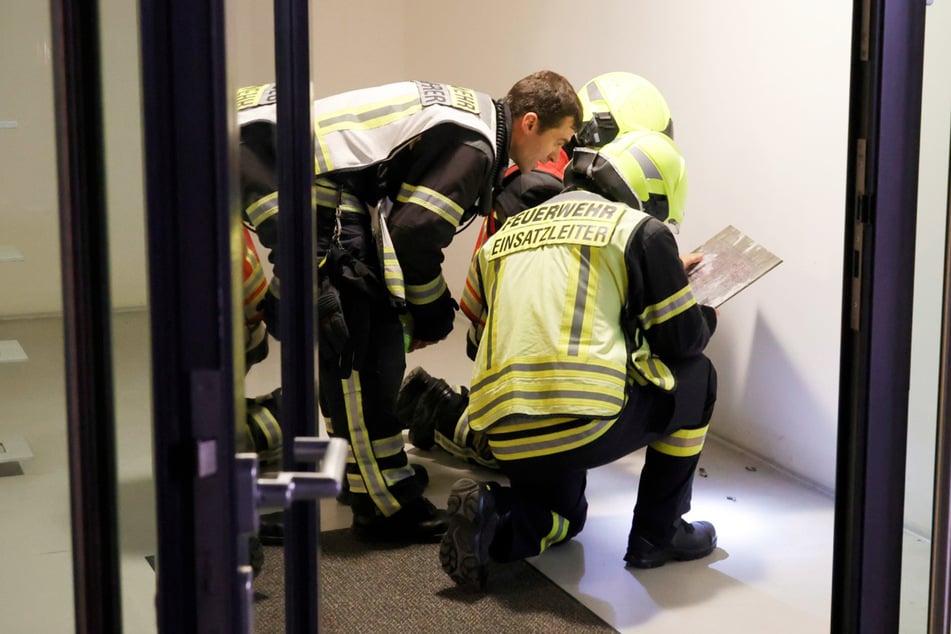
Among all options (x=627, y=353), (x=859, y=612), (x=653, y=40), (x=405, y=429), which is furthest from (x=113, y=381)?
(x=653, y=40)

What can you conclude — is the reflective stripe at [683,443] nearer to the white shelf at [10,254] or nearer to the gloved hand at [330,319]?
the gloved hand at [330,319]

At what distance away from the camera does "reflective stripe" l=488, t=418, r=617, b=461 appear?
2656 mm

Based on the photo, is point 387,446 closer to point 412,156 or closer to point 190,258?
point 412,156

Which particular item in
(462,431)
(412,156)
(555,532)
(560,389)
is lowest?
(555,532)

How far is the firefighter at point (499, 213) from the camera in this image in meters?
3.58

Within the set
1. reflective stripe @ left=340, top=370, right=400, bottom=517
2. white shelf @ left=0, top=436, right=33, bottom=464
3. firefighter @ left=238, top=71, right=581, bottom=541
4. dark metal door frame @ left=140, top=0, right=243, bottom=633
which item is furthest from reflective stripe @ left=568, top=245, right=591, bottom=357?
dark metal door frame @ left=140, top=0, right=243, bottom=633

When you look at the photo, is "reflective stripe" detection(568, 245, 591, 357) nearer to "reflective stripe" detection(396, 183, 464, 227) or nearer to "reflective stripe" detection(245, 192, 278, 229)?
"reflective stripe" detection(396, 183, 464, 227)

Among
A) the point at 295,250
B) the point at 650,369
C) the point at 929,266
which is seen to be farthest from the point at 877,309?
the point at 650,369

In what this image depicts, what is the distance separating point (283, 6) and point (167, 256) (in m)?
0.60

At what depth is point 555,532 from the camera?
9.35 feet

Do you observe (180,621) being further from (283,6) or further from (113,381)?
(283,6)

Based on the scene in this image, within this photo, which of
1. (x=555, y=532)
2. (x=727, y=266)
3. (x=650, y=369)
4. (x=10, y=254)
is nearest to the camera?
(x=10, y=254)

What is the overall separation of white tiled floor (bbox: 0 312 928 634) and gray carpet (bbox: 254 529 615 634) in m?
0.07

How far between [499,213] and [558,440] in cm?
100
